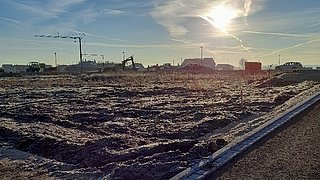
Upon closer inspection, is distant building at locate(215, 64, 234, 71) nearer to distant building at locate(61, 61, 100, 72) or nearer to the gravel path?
distant building at locate(61, 61, 100, 72)

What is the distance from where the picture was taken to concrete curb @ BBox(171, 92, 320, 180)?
6148mm

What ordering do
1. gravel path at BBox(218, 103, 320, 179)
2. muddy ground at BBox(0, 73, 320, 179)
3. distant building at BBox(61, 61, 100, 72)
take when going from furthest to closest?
distant building at BBox(61, 61, 100, 72) → muddy ground at BBox(0, 73, 320, 179) → gravel path at BBox(218, 103, 320, 179)

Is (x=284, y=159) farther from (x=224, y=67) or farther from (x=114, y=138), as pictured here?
(x=224, y=67)

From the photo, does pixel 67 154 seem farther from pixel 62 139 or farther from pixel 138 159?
pixel 138 159

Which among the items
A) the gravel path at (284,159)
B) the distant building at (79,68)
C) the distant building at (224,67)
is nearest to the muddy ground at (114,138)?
the gravel path at (284,159)

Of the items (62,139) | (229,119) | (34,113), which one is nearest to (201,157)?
(62,139)

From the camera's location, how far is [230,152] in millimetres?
7414

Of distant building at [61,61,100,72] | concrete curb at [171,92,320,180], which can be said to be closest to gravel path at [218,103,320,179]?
concrete curb at [171,92,320,180]

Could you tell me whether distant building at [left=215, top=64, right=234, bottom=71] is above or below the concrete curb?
above

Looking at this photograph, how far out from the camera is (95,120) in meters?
14.0

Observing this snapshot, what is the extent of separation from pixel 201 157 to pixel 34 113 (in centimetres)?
1025

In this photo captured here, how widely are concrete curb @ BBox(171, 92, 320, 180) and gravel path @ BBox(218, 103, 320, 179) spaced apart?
0.24 meters

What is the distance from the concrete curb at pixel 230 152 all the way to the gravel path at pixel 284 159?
0.24 metres

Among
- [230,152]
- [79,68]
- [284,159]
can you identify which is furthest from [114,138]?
[79,68]
